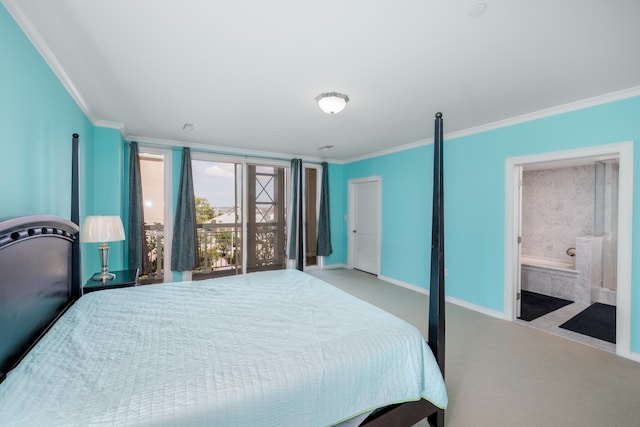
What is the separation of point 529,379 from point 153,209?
17.6ft

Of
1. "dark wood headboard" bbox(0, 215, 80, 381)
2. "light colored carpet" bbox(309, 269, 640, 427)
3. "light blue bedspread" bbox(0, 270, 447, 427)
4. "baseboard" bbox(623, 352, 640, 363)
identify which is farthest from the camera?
"baseboard" bbox(623, 352, 640, 363)

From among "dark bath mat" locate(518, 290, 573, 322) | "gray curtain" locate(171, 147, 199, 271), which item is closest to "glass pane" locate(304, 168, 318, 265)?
"gray curtain" locate(171, 147, 199, 271)

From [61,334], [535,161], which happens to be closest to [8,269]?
[61,334]

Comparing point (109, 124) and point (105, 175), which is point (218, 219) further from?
point (109, 124)

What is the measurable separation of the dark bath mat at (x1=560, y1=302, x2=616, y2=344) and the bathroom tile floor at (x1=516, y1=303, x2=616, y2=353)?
6cm

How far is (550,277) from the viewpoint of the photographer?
434 cm

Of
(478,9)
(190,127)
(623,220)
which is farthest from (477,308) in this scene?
(190,127)

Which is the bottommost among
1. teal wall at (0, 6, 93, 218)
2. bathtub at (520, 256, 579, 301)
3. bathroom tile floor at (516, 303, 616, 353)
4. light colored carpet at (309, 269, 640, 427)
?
light colored carpet at (309, 269, 640, 427)

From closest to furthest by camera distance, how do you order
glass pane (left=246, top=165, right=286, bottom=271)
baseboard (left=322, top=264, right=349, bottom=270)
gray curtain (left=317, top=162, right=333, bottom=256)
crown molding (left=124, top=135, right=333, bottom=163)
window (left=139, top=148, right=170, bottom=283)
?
crown molding (left=124, top=135, right=333, bottom=163) → window (left=139, top=148, right=170, bottom=283) → glass pane (left=246, top=165, right=286, bottom=271) → gray curtain (left=317, top=162, right=333, bottom=256) → baseboard (left=322, top=264, right=349, bottom=270)

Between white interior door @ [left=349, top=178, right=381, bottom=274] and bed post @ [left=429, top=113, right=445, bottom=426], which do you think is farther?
white interior door @ [left=349, top=178, right=381, bottom=274]

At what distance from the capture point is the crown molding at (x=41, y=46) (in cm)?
149

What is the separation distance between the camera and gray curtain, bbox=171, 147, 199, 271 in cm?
437

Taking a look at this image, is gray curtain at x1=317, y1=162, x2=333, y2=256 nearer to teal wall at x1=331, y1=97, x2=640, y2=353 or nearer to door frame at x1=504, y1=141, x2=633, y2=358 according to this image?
teal wall at x1=331, y1=97, x2=640, y2=353

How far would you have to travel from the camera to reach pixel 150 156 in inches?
187
